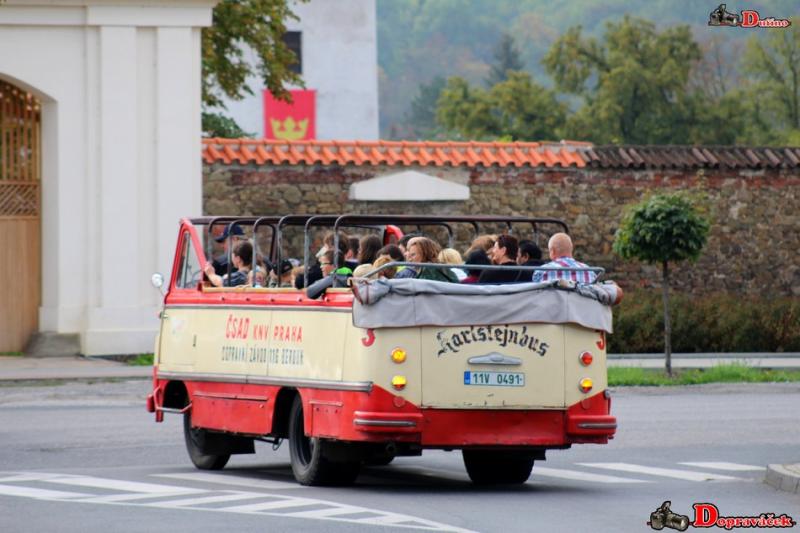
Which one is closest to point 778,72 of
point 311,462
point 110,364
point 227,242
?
point 110,364

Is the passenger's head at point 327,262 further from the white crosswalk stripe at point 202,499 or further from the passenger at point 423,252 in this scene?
the white crosswalk stripe at point 202,499

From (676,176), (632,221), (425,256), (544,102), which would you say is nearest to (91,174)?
(632,221)

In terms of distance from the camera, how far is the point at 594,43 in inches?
3120

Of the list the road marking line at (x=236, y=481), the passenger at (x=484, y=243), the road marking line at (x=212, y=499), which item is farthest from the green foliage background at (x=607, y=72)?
the road marking line at (x=212, y=499)

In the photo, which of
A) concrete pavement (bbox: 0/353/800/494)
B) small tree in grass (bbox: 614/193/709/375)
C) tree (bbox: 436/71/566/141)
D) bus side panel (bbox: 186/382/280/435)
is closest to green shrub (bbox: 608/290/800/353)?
concrete pavement (bbox: 0/353/800/494)

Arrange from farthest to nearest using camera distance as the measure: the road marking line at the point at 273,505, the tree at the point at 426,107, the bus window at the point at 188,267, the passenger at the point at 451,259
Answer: the tree at the point at 426,107 < the bus window at the point at 188,267 < the passenger at the point at 451,259 < the road marking line at the point at 273,505

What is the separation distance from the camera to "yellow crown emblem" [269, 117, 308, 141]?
68.9 meters

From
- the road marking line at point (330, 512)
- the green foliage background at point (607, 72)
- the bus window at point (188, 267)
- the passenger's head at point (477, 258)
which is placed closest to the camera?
the road marking line at point (330, 512)

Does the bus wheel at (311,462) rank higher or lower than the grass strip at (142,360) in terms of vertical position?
higher

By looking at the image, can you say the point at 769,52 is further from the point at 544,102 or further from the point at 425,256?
the point at 425,256

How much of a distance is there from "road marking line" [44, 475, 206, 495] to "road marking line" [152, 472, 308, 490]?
23.3 inches

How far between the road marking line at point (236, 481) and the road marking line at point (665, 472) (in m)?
2.95

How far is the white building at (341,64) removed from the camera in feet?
234

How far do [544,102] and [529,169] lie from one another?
46066mm
